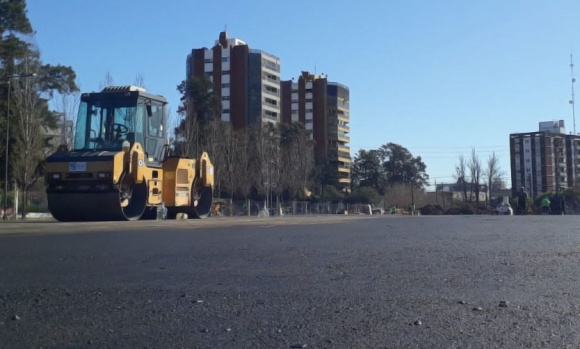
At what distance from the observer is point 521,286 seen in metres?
6.37

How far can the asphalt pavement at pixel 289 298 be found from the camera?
4.25 metres

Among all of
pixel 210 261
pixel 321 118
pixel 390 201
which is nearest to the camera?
pixel 210 261

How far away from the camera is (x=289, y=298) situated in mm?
5672

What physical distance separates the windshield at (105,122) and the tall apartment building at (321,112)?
81.9 meters

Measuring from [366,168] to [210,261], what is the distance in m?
103

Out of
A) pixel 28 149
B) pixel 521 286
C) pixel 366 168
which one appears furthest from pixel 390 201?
pixel 521 286

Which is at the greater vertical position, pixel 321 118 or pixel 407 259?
pixel 321 118

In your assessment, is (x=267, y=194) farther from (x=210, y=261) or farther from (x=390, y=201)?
(x=210, y=261)

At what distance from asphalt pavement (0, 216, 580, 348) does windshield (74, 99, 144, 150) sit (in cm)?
1072

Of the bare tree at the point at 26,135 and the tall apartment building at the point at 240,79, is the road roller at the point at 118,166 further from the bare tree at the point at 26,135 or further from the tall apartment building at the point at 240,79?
the tall apartment building at the point at 240,79

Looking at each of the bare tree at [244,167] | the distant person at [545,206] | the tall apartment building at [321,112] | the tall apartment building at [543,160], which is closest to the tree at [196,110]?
the bare tree at [244,167]

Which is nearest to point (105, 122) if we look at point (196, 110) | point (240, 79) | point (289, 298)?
point (289, 298)

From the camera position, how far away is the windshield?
20703 mm

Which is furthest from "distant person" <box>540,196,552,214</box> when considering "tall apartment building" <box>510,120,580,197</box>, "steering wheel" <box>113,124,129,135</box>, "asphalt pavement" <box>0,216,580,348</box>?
"tall apartment building" <box>510,120,580,197</box>
